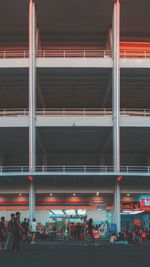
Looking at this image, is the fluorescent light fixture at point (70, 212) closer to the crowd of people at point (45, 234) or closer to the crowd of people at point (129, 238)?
the crowd of people at point (45, 234)

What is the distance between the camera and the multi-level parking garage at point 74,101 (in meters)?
32.9

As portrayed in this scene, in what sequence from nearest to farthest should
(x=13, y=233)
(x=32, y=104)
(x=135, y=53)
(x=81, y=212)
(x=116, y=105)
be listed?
(x=13, y=233) < (x=32, y=104) < (x=116, y=105) < (x=81, y=212) < (x=135, y=53)

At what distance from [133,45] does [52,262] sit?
90.8ft

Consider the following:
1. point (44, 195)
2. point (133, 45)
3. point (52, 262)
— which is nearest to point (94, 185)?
point (44, 195)

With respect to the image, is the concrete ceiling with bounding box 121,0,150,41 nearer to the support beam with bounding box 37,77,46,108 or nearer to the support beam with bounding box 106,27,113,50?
the support beam with bounding box 106,27,113,50

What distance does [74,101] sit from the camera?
1624 inches

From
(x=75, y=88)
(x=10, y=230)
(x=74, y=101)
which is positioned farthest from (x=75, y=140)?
(x=10, y=230)

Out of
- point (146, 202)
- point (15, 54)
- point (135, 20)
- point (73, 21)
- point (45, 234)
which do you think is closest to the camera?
point (45, 234)

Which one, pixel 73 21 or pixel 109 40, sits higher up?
pixel 73 21

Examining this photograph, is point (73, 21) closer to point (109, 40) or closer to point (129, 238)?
point (109, 40)

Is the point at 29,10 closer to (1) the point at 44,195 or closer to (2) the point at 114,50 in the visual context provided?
(2) the point at 114,50

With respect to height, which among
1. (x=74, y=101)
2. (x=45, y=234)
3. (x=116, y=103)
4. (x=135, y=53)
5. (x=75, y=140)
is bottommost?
(x=45, y=234)

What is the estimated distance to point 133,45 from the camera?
38812mm

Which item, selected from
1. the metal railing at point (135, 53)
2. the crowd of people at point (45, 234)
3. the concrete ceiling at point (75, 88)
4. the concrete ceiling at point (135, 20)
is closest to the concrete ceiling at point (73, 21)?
the concrete ceiling at point (135, 20)
